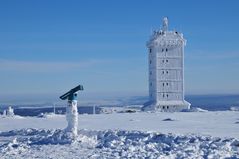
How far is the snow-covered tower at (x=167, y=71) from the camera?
61469 mm

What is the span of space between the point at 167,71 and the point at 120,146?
43585 millimetres

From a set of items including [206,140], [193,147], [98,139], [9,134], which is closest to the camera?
[193,147]

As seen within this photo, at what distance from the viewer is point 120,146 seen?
18891mm

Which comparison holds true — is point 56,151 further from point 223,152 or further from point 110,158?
point 223,152

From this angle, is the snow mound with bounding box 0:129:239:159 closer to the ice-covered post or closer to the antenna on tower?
the ice-covered post

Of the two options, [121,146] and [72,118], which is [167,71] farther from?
[121,146]

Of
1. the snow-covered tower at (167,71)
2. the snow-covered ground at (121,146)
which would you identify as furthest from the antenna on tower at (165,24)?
the snow-covered ground at (121,146)

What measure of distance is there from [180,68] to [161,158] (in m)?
46.8

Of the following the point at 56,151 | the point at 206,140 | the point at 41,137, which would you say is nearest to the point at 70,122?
the point at 41,137

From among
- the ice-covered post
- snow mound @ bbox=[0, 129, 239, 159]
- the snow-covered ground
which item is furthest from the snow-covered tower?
snow mound @ bbox=[0, 129, 239, 159]

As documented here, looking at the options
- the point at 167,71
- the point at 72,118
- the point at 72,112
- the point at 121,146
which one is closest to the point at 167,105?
the point at 167,71

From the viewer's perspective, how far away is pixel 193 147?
17.9 meters

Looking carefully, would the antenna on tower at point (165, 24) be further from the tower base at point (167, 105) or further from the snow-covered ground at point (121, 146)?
the snow-covered ground at point (121, 146)

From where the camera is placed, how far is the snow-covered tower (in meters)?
61.5
